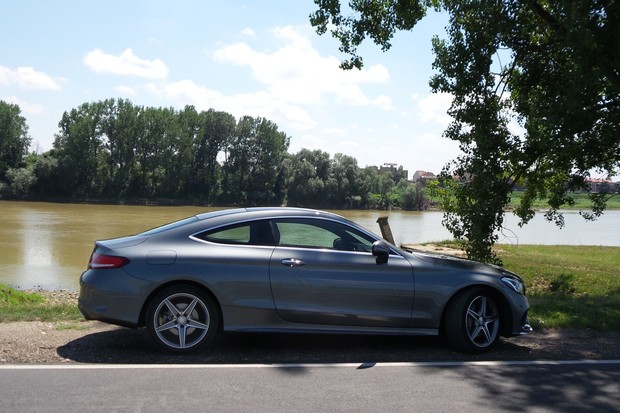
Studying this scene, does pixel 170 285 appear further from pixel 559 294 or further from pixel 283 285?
pixel 559 294

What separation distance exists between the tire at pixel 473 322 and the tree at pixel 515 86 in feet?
17.7

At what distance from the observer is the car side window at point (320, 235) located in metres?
6.57

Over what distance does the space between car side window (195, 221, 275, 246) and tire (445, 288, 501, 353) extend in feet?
6.46

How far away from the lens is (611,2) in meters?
11.1

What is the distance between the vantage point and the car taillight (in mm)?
6152

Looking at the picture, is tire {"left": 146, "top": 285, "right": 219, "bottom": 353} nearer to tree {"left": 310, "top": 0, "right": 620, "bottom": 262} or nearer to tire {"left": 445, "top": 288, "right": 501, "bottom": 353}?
tire {"left": 445, "top": 288, "right": 501, "bottom": 353}

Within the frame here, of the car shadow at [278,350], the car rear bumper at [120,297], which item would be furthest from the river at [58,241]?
the car rear bumper at [120,297]

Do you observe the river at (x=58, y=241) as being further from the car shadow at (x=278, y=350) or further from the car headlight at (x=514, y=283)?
the car shadow at (x=278, y=350)

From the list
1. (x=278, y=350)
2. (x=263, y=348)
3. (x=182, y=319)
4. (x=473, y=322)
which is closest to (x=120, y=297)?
(x=182, y=319)

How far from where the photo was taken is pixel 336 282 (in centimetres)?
635

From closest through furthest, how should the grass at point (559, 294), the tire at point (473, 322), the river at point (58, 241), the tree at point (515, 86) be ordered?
1. the tire at point (473, 322)
2. the grass at point (559, 294)
3. the tree at point (515, 86)
4. the river at point (58, 241)

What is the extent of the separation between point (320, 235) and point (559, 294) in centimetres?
902

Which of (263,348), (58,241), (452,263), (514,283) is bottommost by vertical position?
(58,241)

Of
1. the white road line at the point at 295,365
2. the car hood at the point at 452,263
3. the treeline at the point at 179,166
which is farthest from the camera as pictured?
the treeline at the point at 179,166
